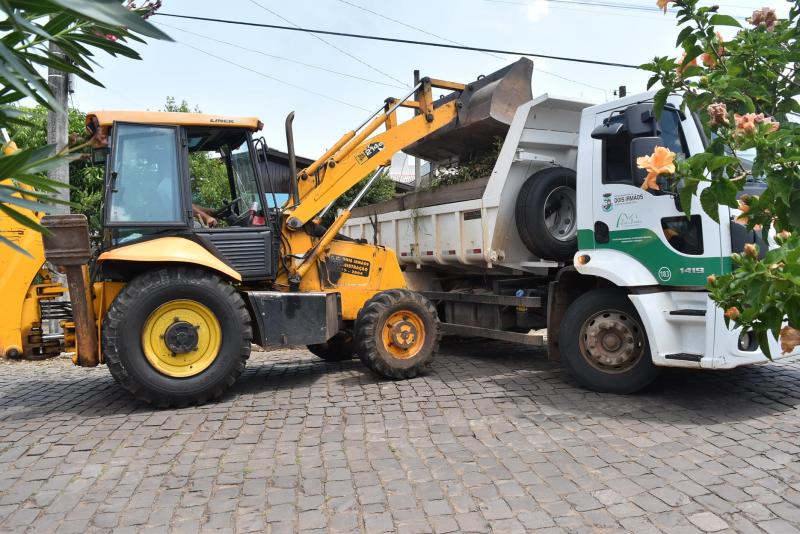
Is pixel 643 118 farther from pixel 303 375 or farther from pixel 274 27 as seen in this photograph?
pixel 274 27

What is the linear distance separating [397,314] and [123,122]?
10.2ft

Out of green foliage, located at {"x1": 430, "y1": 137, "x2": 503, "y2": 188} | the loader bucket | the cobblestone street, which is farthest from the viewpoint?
green foliage, located at {"x1": 430, "y1": 137, "x2": 503, "y2": 188}

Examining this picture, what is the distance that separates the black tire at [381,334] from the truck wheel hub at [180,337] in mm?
1578

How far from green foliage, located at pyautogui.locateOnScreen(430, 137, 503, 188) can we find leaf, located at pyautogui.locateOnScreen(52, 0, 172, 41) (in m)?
5.84

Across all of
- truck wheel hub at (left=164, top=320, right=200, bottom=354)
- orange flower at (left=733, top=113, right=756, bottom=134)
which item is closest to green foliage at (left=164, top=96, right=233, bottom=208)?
truck wheel hub at (left=164, top=320, right=200, bottom=354)

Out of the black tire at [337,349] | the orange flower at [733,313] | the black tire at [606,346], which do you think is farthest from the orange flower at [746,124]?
the black tire at [337,349]

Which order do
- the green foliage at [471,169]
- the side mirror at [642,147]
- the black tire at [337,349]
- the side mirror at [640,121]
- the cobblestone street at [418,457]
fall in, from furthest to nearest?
the black tire at [337,349] → the green foliage at [471,169] → the side mirror at [640,121] → the side mirror at [642,147] → the cobblestone street at [418,457]

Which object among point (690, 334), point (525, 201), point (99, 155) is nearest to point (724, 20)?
point (690, 334)

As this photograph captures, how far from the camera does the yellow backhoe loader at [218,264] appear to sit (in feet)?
16.9

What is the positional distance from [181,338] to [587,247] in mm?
3705

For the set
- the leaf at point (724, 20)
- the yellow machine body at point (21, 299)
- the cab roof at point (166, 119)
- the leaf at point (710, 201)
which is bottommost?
the yellow machine body at point (21, 299)

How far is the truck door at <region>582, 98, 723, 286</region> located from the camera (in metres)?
4.80

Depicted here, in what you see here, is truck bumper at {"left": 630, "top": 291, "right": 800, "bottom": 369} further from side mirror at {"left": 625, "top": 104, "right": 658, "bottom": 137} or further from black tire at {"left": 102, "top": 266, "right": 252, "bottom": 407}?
black tire at {"left": 102, "top": 266, "right": 252, "bottom": 407}

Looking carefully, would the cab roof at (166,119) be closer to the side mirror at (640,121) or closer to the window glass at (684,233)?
the side mirror at (640,121)
